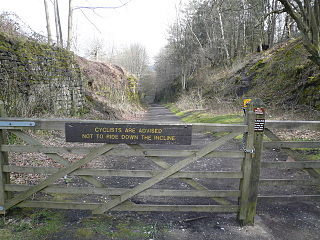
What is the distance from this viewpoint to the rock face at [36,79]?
7508 mm

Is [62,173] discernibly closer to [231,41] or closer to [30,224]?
[30,224]

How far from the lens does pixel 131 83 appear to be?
29.1 meters

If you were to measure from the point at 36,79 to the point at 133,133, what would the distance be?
8.04 metres

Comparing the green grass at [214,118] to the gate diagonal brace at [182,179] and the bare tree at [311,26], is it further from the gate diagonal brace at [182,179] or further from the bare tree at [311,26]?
the gate diagonal brace at [182,179]

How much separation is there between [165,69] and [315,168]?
48.9 m

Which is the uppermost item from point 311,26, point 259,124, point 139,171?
point 311,26

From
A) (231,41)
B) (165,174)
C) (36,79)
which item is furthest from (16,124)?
(231,41)

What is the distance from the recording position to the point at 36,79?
9336 mm

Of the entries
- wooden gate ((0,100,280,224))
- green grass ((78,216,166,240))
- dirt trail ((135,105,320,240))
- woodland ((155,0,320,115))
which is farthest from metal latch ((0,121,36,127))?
woodland ((155,0,320,115))

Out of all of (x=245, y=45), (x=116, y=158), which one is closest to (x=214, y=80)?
(x=245, y=45)

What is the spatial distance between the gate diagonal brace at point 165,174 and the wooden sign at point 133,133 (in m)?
0.26

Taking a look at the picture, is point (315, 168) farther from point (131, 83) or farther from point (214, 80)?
point (131, 83)

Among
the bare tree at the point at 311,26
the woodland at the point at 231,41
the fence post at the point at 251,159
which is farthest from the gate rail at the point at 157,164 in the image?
the woodland at the point at 231,41

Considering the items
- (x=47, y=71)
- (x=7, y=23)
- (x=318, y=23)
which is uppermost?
(x=7, y=23)
